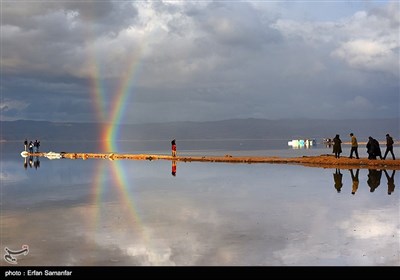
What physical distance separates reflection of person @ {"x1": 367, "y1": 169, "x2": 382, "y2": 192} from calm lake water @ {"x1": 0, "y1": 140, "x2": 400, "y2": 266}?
104 millimetres

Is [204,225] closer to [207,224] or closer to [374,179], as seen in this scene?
[207,224]

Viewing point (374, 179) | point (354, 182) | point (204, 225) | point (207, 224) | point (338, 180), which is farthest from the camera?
point (338, 180)

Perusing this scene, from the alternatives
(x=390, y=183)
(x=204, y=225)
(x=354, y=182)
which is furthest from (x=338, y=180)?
(x=204, y=225)

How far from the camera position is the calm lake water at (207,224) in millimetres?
12398

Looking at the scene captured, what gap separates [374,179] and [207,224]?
17.3 metres

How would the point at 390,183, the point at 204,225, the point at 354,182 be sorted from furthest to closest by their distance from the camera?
the point at 354,182
the point at 390,183
the point at 204,225

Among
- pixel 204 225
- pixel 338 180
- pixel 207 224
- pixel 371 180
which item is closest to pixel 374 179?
pixel 371 180

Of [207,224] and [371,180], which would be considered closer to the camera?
[207,224]

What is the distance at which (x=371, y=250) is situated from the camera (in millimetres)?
12719

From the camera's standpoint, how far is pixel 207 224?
16.7 metres

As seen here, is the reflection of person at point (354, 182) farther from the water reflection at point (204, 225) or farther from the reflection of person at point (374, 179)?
the reflection of person at point (374, 179)

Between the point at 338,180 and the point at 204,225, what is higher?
the point at 338,180

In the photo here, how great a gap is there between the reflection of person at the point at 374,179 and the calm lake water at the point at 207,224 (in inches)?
4.1
